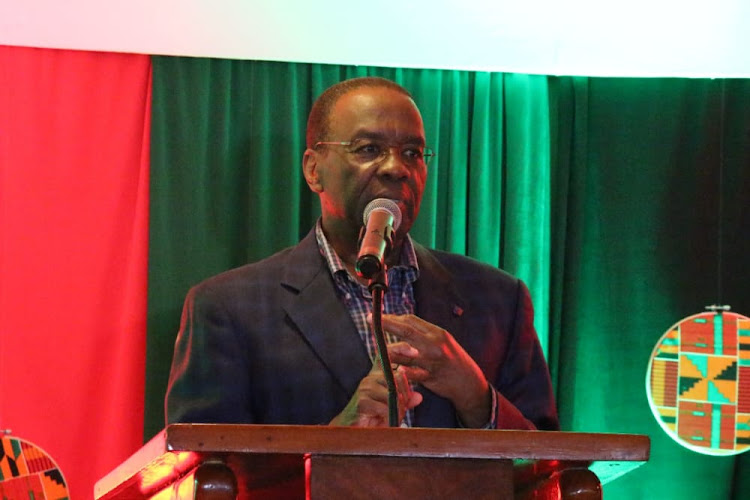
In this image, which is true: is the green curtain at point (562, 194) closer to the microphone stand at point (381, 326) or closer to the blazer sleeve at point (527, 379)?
the blazer sleeve at point (527, 379)

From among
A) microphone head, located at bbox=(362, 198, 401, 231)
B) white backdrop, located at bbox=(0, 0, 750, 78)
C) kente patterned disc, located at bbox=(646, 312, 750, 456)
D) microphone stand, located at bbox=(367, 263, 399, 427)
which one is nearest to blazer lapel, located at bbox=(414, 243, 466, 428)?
microphone head, located at bbox=(362, 198, 401, 231)

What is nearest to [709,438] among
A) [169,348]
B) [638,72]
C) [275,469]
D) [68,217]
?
[638,72]

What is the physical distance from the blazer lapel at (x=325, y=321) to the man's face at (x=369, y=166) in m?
0.14

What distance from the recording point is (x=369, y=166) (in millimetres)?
2379

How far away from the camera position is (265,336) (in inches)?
93.6

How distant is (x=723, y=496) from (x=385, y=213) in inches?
95.8

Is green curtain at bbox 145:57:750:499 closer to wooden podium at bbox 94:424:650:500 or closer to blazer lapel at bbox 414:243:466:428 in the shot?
blazer lapel at bbox 414:243:466:428

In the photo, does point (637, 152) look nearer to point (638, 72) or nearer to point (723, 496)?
point (638, 72)

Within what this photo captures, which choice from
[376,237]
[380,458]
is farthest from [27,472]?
[380,458]

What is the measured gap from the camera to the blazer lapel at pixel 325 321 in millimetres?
2320

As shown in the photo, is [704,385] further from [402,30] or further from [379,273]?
[379,273]

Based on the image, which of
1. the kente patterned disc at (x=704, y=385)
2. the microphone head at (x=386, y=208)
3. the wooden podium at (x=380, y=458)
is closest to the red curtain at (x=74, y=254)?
the kente patterned disc at (x=704, y=385)

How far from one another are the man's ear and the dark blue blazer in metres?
0.13

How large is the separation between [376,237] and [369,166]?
78cm
